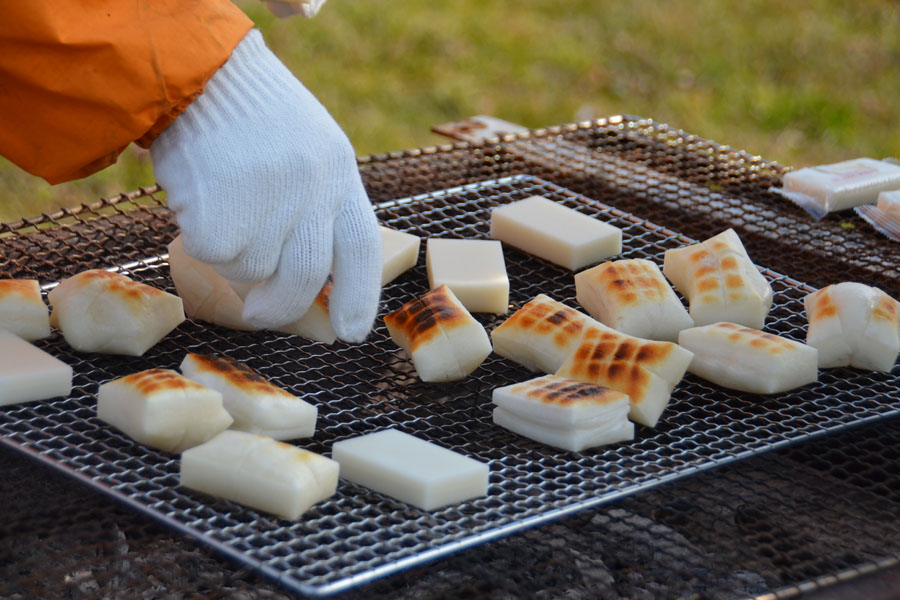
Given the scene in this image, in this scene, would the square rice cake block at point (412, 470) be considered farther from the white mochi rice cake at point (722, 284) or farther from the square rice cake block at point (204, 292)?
the white mochi rice cake at point (722, 284)

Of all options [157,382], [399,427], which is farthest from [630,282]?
[157,382]

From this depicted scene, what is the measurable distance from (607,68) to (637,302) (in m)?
4.67

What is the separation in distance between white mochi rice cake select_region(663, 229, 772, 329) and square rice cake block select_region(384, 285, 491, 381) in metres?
0.53

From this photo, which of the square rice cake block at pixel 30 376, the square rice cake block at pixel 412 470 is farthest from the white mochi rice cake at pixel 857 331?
the square rice cake block at pixel 30 376

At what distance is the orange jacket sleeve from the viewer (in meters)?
2.02

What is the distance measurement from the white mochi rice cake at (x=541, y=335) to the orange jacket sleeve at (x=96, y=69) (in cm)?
82

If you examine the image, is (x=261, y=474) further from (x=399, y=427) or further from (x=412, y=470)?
(x=399, y=427)

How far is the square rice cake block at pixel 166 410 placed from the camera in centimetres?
201

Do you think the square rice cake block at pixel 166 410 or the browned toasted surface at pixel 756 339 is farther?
the browned toasted surface at pixel 756 339

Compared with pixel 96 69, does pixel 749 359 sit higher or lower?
lower

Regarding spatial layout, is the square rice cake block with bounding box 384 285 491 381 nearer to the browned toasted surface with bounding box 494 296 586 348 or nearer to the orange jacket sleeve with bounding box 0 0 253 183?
the browned toasted surface with bounding box 494 296 586 348

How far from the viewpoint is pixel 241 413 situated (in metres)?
2.12

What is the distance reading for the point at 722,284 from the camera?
2.59 m

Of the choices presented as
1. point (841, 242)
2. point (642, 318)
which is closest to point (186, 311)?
point (642, 318)
